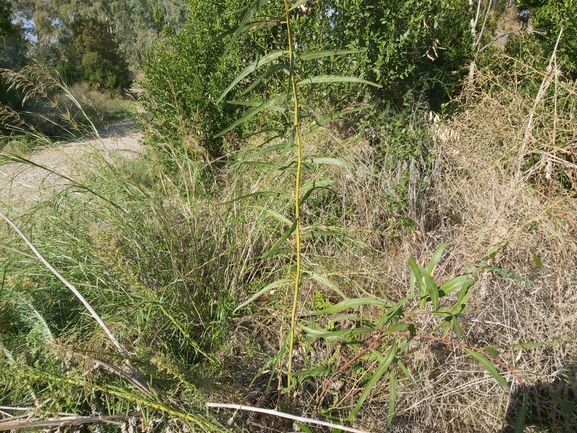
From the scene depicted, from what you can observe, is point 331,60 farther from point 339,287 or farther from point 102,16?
point 102,16

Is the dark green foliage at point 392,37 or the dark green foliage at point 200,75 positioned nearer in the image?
the dark green foliage at point 392,37

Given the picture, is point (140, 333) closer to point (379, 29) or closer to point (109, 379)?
point (109, 379)

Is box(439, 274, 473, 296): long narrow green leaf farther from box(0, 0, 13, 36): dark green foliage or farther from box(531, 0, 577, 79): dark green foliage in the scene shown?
box(0, 0, 13, 36): dark green foliage

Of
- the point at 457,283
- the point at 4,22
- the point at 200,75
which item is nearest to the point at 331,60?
the point at 200,75

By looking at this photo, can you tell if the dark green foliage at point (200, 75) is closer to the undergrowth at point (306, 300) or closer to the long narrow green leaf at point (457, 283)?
the undergrowth at point (306, 300)

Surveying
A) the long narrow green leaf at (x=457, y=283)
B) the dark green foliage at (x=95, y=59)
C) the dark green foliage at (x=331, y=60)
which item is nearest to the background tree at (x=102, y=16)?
the dark green foliage at (x=95, y=59)

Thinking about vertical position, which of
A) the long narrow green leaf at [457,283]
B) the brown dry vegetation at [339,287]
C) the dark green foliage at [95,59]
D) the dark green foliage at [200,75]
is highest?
the dark green foliage at [95,59]

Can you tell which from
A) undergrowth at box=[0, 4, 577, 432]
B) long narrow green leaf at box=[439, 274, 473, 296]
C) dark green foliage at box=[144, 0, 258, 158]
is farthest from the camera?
dark green foliage at box=[144, 0, 258, 158]

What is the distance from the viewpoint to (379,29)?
11.9 ft

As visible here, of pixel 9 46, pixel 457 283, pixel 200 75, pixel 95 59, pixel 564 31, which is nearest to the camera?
pixel 457 283

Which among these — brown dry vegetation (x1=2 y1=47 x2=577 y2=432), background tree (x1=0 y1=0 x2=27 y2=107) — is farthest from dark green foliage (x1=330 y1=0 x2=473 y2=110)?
background tree (x1=0 y1=0 x2=27 y2=107)

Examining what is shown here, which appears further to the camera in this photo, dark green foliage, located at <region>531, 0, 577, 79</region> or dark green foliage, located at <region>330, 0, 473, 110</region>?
dark green foliage, located at <region>531, 0, 577, 79</region>

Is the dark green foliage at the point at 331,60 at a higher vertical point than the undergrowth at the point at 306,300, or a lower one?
higher

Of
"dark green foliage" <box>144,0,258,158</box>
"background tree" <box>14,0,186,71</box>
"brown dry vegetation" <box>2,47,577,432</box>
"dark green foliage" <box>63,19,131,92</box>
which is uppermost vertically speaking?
"background tree" <box>14,0,186,71</box>
